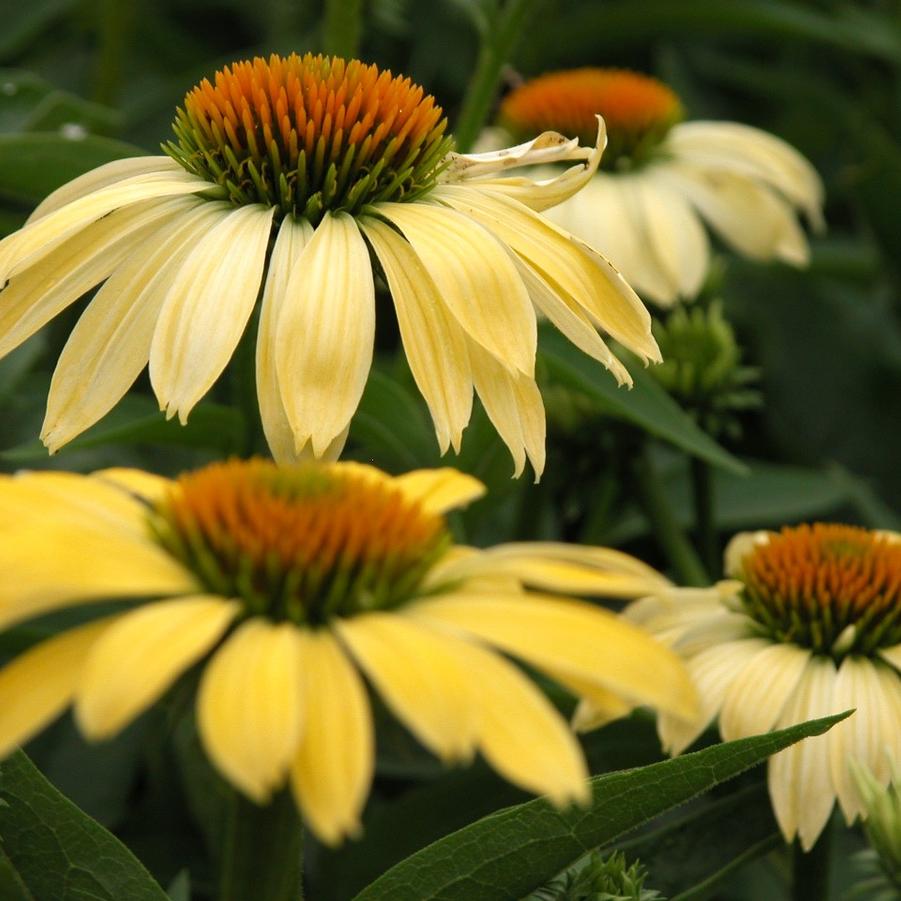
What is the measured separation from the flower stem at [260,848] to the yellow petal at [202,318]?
180mm

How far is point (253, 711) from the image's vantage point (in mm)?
394

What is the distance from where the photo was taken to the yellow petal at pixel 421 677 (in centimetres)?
39

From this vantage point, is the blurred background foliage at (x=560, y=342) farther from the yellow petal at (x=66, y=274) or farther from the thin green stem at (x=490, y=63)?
the yellow petal at (x=66, y=274)

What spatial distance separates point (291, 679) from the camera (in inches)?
16.0

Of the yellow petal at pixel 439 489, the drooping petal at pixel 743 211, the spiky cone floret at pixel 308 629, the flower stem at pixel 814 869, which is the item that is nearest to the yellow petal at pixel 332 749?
the spiky cone floret at pixel 308 629

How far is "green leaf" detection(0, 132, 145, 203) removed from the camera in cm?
88

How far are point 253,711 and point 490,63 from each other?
26.2 inches

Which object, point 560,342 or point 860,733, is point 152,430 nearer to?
point 560,342

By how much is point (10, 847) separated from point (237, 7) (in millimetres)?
1233

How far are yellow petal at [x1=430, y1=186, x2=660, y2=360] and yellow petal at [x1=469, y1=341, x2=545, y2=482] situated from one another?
0.05m

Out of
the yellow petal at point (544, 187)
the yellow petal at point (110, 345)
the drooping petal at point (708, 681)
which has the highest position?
the yellow petal at point (544, 187)

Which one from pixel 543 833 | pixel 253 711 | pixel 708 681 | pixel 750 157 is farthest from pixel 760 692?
pixel 750 157

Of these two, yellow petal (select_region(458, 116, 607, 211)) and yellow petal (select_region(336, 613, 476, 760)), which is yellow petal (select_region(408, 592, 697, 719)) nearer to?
yellow petal (select_region(336, 613, 476, 760))

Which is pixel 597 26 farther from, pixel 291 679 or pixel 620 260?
pixel 291 679
